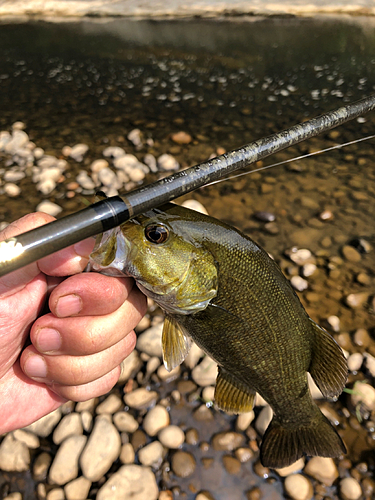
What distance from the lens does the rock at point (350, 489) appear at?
220 cm

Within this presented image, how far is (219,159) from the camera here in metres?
1.32

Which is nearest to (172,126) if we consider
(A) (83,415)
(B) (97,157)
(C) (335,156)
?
(B) (97,157)

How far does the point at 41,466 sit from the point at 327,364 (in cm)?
183

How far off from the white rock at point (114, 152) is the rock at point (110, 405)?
3125 mm

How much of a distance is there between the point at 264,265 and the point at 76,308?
0.77 m

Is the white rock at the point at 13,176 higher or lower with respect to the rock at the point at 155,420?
higher

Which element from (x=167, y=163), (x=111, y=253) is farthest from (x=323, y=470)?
(x=167, y=163)

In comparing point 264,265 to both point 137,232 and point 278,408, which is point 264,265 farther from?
point 278,408

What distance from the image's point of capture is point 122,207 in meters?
1.13

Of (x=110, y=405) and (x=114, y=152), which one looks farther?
(x=114, y=152)

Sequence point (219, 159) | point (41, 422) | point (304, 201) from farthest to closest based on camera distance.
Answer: point (304, 201) → point (41, 422) → point (219, 159)

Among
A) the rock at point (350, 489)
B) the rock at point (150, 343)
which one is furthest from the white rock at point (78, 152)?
the rock at point (350, 489)

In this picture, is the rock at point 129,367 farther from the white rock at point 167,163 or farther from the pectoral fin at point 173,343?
the white rock at point 167,163

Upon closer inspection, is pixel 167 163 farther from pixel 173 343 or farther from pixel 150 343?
pixel 173 343
